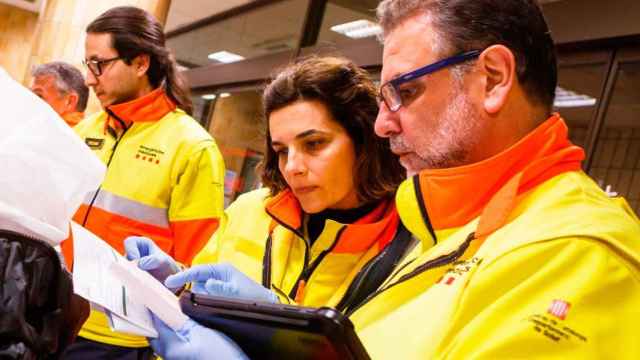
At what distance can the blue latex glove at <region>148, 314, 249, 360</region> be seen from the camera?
0.96m

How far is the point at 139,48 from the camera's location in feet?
7.68

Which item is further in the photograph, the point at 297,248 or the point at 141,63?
the point at 141,63

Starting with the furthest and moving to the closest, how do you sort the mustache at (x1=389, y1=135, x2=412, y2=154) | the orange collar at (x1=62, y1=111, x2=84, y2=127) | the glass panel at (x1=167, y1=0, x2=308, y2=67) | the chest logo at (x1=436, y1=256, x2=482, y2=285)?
the glass panel at (x1=167, y1=0, x2=308, y2=67), the orange collar at (x1=62, y1=111, x2=84, y2=127), the mustache at (x1=389, y1=135, x2=412, y2=154), the chest logo at (x1=436, y1=256, x2=482, y2=285)

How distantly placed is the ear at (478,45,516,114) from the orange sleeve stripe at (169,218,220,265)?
52.0 inches

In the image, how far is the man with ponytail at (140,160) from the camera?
2119 millimetres

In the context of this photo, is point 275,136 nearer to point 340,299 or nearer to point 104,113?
point 340,299

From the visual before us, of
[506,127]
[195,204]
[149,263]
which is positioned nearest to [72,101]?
[195,204]

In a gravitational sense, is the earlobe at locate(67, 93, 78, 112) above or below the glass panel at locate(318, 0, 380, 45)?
below

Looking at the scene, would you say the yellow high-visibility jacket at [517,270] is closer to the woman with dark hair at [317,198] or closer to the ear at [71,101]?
the woman with dark hair at [317,198]

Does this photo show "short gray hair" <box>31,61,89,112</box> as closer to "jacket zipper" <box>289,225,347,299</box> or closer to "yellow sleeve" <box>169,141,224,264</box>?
"yellow sleeve" <box>169,141,224,264</box>

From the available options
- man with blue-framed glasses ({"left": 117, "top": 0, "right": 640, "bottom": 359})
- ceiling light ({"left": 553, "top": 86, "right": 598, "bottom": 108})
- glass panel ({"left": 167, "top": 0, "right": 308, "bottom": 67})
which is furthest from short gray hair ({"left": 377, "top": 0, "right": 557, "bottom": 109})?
glass panel ({"left": 167, "top": 0, "right": 308, "bottom": 67})

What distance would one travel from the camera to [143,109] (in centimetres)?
230

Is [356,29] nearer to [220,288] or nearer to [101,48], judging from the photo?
[101,48]

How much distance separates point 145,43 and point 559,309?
203 cm
